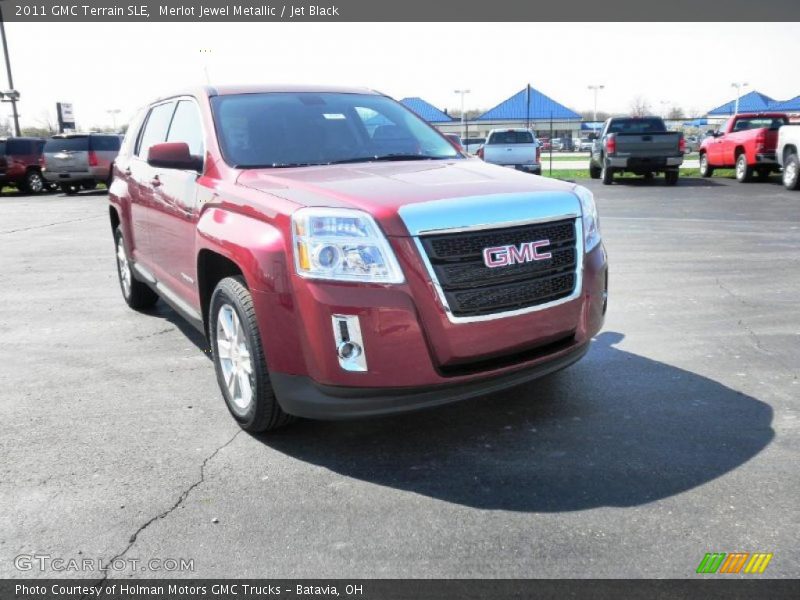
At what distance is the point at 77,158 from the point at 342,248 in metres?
22.4

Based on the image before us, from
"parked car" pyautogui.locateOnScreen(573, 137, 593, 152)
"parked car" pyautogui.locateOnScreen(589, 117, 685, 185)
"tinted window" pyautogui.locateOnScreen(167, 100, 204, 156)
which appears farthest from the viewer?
"parked car" pyautogui.locateOnScreen(573, 137, 593, 152)

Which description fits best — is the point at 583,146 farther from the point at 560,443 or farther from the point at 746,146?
the point at 560,443

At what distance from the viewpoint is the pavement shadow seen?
3191 millimetres

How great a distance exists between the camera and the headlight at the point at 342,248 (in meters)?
3.17

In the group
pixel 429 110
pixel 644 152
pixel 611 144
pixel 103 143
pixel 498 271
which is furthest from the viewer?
pixel 429 110

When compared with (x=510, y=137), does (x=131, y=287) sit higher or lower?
lower

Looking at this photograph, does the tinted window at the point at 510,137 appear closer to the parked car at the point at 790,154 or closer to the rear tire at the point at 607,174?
the rear tire at the point at 607,174

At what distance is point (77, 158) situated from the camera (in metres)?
22.7

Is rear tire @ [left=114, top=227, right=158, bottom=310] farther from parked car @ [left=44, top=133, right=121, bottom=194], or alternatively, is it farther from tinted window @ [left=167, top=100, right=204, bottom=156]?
parked car @ [left=44, top=133, right=121, bottom=194]

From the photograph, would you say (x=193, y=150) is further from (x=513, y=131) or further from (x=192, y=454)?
(x=513, y=131)

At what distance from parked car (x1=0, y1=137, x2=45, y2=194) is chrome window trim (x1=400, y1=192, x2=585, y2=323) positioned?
2379 cm

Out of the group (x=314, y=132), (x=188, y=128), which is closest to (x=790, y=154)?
(x=314, y=132)

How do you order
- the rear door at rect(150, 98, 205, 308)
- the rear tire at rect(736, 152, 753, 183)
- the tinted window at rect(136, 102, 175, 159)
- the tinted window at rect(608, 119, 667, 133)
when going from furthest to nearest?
the tinted window at rect(608, 119, 667, 133) < the rear tire at rect(736, 152, 753, 183) < the tinted window at rect(136, 102, 175, 159) < the rear door at rect(150, 98, 205, 308)

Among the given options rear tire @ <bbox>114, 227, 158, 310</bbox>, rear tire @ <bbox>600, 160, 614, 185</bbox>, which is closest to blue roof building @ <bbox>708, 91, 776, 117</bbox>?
rear tire @ <bbox>600, 160, 614, 185</bbox>
